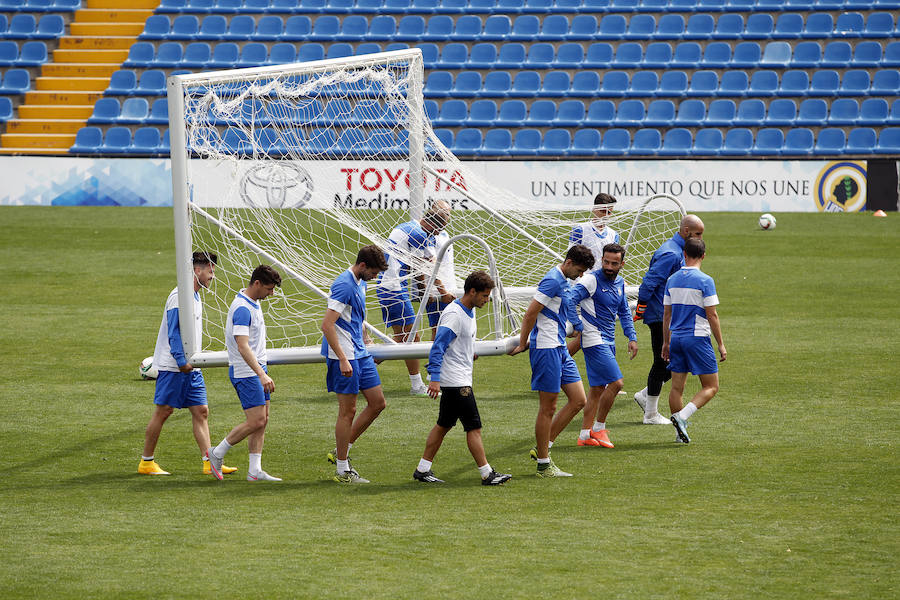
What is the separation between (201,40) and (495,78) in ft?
27.6

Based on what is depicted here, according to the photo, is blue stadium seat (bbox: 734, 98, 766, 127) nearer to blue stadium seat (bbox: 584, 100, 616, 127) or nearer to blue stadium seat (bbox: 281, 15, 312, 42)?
blue stadium seat (bbox: 584, 100, 616, 127)

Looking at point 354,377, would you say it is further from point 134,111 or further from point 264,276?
point 134,111

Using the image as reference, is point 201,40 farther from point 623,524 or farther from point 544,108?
point 623,524

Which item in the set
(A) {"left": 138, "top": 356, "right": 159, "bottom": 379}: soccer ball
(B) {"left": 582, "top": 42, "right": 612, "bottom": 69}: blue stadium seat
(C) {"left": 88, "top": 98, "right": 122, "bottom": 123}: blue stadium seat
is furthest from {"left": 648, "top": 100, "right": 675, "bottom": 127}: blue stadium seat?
(A) {"left": 138, "top": 356, "right": 159, "bottom": 379}: soccer ball

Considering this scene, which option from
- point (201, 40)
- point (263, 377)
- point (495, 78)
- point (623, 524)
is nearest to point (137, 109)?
point (201, 40)

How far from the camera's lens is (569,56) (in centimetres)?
2934

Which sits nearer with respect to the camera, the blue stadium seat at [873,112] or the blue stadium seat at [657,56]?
the blue stadium seat at [873,112]

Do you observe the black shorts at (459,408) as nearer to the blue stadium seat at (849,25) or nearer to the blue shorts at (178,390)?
the blue shorts at (178,390)

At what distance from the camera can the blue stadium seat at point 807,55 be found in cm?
2786

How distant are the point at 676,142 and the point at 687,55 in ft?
10.4

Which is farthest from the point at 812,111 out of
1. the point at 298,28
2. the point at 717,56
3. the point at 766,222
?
Result: the point at 298,28

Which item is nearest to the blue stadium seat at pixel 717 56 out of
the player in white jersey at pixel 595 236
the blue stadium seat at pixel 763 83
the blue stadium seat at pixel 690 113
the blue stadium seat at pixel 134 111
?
the blue stadium seat at pixel 763 83

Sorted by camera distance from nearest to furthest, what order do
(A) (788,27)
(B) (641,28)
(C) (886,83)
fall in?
(C) (886,83), (A) (788,27), (B) (641,28)

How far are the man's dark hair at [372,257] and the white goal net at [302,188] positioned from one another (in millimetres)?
923
